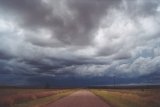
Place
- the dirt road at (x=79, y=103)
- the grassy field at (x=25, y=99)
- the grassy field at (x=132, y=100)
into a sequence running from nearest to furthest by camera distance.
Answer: the dirt road at (x=79, y=103), the grassy field at (x=25, y=99), the grassy field at (x=132, y=100)

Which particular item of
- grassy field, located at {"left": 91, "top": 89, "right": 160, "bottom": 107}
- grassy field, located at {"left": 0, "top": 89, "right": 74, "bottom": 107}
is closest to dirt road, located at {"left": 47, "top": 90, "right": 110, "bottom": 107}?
grassy field, located at {"left": 91, "top": 89, "right": 160, "bottom": 107}

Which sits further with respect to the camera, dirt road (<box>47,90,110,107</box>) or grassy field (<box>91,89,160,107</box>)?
grassy field (<box>91,89,160,107</box>)

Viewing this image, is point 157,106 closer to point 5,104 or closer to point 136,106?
point 136,106

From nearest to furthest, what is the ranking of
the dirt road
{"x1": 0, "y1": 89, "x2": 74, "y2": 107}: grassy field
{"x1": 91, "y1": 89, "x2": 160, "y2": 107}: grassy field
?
the dirt road < {"x1": 0, "y1": 89, "x2": 74, "y2": 107}: grassy field < {"x1": 91, "y1": 89, "x2": 160, "y2": 107}: grassy field

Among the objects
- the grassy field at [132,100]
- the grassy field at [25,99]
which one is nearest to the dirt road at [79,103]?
the grassy field at [132,100]

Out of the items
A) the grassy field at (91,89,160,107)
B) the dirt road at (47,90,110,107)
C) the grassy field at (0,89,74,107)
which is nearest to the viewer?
the dirt road at (47,90,110,107)

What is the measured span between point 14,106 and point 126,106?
12.8 meters

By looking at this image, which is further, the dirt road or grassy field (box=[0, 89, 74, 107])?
grassy field (box=[0, 89, 74, 107])

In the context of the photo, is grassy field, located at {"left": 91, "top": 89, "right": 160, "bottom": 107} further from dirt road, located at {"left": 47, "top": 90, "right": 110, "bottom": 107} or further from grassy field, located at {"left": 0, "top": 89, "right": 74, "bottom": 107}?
grassy field, located at {"left": 0, "top": 89, "right": 74, "bottom": 107}

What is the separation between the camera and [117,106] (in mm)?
29328

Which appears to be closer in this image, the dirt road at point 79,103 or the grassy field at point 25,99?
the dirt road at point 79,103

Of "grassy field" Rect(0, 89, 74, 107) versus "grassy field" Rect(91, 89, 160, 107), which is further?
"grassy field" Rect(91, 89, 160, 107)

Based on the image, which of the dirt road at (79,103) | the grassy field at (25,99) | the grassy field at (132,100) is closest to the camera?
the dirt road at (79,103)

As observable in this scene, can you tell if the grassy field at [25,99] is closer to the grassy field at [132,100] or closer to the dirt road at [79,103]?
the dirt road at [79,103]
